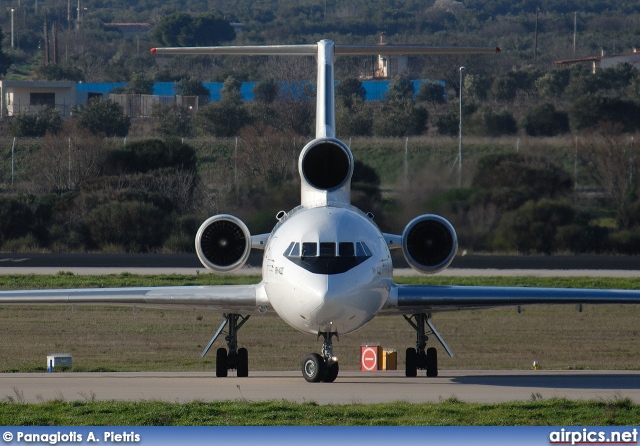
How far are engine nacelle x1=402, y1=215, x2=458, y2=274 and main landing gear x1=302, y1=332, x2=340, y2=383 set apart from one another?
122 inches

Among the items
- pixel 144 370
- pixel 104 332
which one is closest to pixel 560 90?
pixel 104 332

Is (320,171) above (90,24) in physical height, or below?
below

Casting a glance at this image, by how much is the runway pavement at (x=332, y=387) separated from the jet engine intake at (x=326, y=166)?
150 inches

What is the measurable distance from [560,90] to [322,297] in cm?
8708

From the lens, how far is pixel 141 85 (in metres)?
106

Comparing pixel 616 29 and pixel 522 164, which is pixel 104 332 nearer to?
pixel 522 164

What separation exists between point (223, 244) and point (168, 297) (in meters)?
1.52

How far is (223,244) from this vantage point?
22.3 m

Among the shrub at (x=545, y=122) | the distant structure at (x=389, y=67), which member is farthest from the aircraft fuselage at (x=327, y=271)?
the distant structure at (x=389, y=67)

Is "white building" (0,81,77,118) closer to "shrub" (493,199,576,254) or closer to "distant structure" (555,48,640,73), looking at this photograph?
"distant structure" (555,48,640,73)

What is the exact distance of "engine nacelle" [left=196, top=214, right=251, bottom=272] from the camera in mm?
22188

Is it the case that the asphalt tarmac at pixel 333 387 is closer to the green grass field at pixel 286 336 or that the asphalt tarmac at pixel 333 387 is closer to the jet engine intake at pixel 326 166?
the green grass field at pixel 286 336

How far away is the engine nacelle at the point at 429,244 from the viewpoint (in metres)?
22.4

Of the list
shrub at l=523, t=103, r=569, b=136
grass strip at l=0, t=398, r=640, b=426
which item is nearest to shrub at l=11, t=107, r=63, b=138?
shrub at l=523, t=103, r=569, b=136
